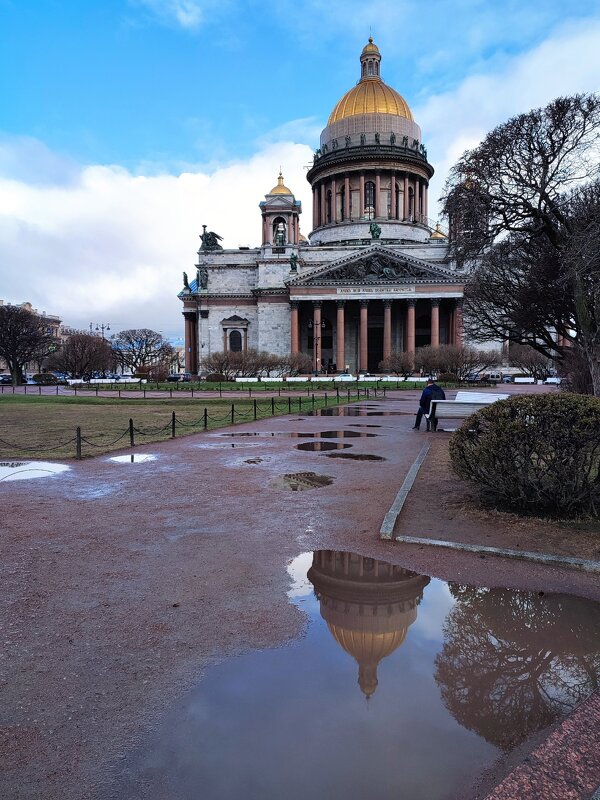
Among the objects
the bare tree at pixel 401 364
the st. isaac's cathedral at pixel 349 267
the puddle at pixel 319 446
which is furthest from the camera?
the st. isaac's cathedral at pixel 349 267

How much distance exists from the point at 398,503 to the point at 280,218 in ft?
224

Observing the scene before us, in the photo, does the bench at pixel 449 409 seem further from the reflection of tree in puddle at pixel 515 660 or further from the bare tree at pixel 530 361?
the bare tree at pixel 530 361

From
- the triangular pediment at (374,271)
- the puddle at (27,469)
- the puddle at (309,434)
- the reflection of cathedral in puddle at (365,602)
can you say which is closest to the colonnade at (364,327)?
the triangular pediment at (374,271)

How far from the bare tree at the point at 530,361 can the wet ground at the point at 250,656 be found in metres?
59.3

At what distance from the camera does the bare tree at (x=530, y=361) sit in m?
62.5

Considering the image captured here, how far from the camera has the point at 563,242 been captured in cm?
1736

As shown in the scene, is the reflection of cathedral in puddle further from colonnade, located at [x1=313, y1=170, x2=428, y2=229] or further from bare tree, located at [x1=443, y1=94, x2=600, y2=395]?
colonnade, located at [x1=313, y1=170, x2=428, y2=229]

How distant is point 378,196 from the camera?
7525cm

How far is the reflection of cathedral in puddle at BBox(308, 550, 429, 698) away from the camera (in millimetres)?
4582

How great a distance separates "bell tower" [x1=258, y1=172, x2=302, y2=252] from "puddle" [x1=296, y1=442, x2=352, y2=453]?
57604 mm

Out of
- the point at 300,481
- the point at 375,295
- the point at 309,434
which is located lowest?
the point at 300,481

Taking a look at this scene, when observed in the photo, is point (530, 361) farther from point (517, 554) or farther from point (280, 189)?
point (517, 554)

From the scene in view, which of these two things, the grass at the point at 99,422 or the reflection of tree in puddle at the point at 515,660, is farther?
the grass at the point at 99,422

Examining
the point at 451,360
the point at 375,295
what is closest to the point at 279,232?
the point at 375,295
